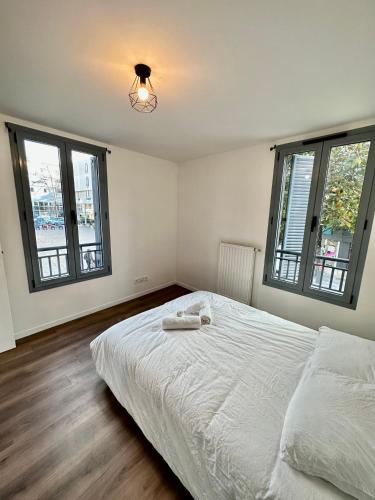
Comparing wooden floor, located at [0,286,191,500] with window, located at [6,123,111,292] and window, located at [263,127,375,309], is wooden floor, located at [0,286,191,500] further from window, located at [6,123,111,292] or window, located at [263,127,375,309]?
window, located at [263,127,375,309]

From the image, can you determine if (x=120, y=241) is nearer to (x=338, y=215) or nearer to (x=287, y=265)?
A: (x=287, y=265)

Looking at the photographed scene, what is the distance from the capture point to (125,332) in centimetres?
166

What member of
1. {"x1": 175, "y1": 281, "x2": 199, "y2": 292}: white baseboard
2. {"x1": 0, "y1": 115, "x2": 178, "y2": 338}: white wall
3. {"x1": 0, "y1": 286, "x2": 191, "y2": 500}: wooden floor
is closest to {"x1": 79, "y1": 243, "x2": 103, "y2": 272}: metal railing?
{"x1": 0, "y1": 115, "x2": 178, "y2": 338}: white wall

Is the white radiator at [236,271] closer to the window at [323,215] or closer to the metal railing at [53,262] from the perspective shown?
the window at [323,215]

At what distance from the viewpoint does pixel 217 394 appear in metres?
1.12

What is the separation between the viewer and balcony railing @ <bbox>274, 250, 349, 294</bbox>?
2359mm

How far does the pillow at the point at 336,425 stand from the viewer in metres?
0.71

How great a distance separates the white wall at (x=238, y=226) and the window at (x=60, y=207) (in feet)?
4.86

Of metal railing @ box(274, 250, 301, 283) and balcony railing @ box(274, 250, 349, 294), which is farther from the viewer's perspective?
metal railing @ box(274, 250, 301, 283)

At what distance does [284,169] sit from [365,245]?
1253 millimetres

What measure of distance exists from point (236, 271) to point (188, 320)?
1522mm

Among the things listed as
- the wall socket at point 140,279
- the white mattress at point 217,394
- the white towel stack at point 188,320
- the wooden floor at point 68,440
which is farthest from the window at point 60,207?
the white towel stack at point 188,320

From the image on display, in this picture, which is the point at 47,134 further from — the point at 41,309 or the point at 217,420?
the point at 217,420

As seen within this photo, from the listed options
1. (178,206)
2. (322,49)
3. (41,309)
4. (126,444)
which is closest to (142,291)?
(41,309)
